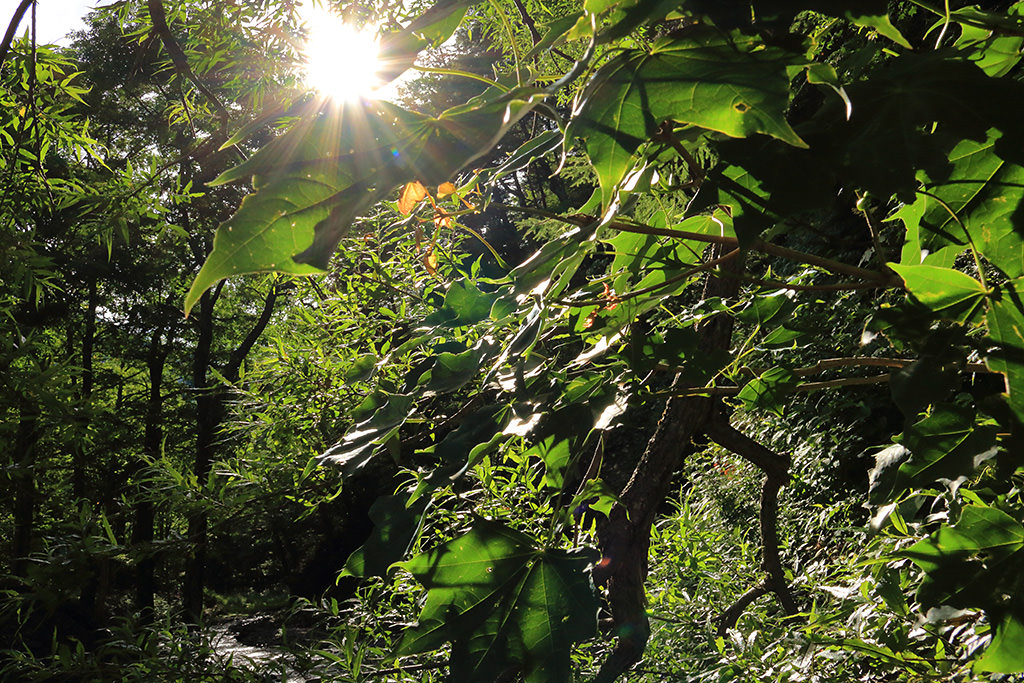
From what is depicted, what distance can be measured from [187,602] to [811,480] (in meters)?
6.68

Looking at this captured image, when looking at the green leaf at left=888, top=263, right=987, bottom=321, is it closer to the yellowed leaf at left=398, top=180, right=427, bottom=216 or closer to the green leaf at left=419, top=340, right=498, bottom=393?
the green leaf at left=419, top=340, right=498, bottom=393

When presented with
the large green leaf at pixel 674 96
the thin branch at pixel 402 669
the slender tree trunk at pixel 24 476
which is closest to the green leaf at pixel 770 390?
the large green leaf at pixel 674 96

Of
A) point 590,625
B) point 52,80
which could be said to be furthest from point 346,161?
point 52,80

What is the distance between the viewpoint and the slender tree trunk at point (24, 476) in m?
2.12

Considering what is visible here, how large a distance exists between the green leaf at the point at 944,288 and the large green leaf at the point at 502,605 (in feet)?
0.88

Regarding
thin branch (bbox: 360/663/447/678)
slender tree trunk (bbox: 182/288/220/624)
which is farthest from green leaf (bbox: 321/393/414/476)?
slender tree trunk (bbox: 182/288/220/624)

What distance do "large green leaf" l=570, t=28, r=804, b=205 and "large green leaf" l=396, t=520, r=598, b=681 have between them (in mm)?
281

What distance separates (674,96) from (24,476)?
2.62m

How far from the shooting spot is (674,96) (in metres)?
0.27

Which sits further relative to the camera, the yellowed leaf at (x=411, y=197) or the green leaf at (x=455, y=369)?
the yellowed leaf at (x=411, y=197)

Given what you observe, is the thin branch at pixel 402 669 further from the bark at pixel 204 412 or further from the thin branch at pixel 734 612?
the bark at pixel 204 412

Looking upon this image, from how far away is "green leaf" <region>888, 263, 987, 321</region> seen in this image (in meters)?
0.38

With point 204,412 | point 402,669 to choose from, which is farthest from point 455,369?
point 204,412

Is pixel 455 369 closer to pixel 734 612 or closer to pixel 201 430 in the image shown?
pixel 734 612
